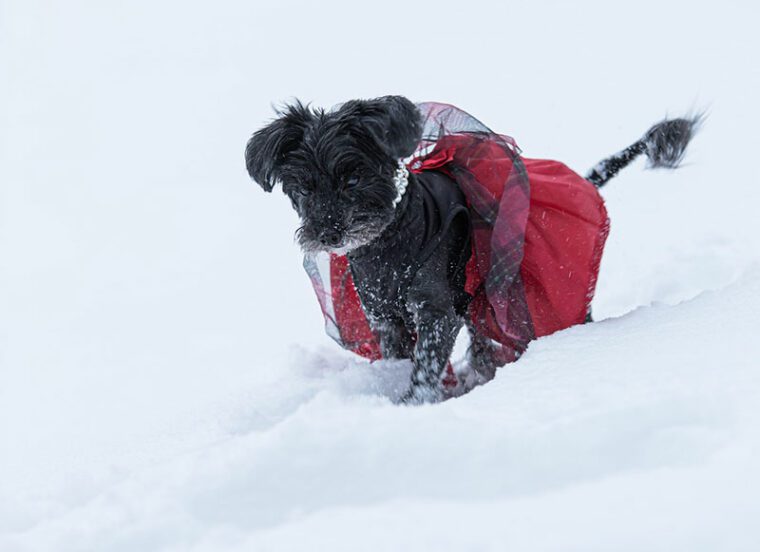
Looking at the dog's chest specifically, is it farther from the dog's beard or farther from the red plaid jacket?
the red plaid jacket

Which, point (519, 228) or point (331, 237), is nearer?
A: point (331, 237)

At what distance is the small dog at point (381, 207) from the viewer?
2.69 meters

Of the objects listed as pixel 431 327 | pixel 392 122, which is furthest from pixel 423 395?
pixel 392 122

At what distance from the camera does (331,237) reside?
8.79 ft

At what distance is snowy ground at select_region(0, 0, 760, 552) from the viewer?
1428 mm

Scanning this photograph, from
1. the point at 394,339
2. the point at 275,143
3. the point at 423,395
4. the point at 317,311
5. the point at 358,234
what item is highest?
the point at 317,311

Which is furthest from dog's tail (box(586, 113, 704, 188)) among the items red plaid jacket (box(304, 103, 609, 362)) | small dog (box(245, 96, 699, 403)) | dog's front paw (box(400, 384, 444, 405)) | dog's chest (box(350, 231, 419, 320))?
dog's front paw (box(400, 384, 444, 405))

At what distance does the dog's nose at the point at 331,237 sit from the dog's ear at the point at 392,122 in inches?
13.4

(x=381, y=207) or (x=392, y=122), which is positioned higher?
(x=392, y=122)

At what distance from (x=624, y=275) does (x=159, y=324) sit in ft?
10.5

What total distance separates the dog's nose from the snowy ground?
584mm

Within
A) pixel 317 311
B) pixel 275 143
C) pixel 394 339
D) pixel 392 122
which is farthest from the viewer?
pixel 317 311

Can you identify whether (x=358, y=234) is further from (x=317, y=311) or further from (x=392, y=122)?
(x=317, y=311)

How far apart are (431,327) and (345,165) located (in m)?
0.68
